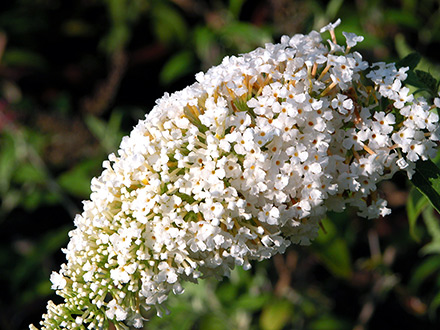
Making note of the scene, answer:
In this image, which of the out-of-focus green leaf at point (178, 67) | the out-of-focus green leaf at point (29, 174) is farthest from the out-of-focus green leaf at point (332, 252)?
the out-of-focus green leaf at point (29, 174)

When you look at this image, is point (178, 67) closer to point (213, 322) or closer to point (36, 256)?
point (36, 256)

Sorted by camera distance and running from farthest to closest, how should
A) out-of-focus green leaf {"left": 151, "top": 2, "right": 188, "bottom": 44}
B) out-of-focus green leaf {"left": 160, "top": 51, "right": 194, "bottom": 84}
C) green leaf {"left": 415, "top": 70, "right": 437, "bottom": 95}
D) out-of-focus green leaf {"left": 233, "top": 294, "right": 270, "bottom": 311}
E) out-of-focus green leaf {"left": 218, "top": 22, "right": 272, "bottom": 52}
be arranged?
out-of-focus green leaf {"left": 151, "top": 2, "right": 188, "bottom": 44} < out-of-focus green leaf {"left": 160, "top": 51, "right": 194, "bottom": 84} < out-of-focus green leaf {"left": 218, "top": 22, "right": 272, "bottom": 52} < out-of-focus green leaf {"left": 233, "top": 294, "right": 270, "bottom": 311} < green leaf {"left": 415, "top": 70, "right": 437, "bottom": 95}

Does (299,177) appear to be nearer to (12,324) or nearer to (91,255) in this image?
(91,255)

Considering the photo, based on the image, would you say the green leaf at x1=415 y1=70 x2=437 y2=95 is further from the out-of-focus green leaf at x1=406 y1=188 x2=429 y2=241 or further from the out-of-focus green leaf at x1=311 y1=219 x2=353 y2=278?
the out-of-focus green leaf at x1=311 y1=219 x2=353 y2=278

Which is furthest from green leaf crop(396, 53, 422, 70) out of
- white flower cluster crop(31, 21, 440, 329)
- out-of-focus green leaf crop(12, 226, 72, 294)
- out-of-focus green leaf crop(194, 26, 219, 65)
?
out-of-focus green leaf crop(12, 226, 72, 294)

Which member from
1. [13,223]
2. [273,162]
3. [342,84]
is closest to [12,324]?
[13,223]

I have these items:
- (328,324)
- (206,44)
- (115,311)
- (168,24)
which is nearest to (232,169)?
(115,311)
